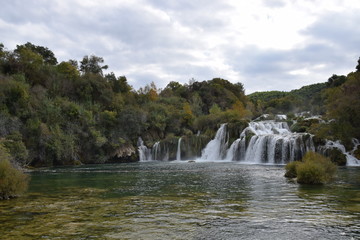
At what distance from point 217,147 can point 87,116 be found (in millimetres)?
19389

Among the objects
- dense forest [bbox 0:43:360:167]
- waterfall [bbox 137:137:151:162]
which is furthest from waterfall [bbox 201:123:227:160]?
waterfall [bbox 137:137:151:162]

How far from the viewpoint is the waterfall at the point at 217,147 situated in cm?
4622

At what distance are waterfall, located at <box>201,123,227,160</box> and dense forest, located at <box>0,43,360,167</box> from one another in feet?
5.86

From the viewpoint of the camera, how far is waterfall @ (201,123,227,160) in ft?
152

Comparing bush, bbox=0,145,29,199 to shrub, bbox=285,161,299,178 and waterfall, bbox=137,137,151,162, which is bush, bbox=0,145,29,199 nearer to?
shrub, bbox=285,161,299,178

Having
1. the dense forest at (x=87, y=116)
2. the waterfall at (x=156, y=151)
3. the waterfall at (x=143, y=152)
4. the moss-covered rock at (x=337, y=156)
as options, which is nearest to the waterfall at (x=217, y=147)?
the dense forest at (x=87, y=116)

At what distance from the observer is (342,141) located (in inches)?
1275

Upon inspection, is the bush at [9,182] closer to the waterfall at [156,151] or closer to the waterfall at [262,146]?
the waterfall at [262,146]

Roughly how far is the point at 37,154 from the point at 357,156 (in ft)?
115

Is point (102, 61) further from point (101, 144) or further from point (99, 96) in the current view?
point (101, 144)

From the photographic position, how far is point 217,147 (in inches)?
1876

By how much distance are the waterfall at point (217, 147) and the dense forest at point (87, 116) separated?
1787 millimetres

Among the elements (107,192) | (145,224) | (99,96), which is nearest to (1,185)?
(107,192)

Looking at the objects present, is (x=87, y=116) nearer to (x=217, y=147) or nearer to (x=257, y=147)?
(x=217, y=147)
